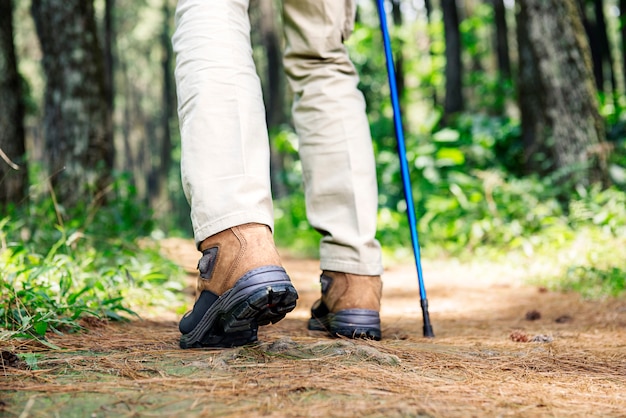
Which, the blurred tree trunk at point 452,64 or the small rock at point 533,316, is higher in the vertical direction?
the blurred tree trunk at point 452,64

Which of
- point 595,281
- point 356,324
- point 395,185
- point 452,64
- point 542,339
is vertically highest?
point 452,64

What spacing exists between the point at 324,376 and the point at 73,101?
4260 mm

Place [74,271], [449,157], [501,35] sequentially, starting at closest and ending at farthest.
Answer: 1. [74,271]
2. [449,157]
3. [501,35]

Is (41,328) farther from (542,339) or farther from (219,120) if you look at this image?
(542,339)

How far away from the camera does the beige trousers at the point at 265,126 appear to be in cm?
164

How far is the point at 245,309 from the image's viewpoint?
1.54 meters

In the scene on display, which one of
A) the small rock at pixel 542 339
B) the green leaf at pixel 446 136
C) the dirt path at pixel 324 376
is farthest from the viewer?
the green leaf at pixel 446 136

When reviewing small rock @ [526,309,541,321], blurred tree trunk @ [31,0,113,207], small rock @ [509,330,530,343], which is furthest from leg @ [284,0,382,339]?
blurred tree trunk @ [31,0,113,207]

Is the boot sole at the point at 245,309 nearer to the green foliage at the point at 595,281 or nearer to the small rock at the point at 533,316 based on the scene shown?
Answer: the small rock at the point at 533,316

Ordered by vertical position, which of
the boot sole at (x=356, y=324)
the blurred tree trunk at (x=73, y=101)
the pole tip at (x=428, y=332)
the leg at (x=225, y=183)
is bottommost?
the pole tip at (x=428, y=332)

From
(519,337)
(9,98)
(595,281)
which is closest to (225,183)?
(519,337)

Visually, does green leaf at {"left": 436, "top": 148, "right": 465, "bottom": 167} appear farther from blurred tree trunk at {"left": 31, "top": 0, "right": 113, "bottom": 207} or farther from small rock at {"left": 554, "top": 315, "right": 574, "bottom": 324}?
small rock at {"left": 554, "top": 315, "right": 574, "bottom": 324}

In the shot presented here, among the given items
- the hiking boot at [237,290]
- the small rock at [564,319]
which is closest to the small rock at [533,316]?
the small rock at [564,319]

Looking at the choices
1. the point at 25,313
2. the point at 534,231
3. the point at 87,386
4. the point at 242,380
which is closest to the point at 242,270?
the point at 242,380
